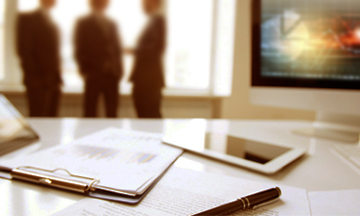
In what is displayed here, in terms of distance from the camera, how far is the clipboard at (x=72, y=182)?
0.98ft

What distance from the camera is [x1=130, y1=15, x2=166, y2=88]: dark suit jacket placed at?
2361 mm

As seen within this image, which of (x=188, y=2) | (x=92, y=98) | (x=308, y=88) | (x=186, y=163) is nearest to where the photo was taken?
(x=186, y=163)

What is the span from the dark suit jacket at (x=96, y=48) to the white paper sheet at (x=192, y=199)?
2108mm

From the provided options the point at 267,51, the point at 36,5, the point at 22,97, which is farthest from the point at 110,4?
the point at 267,51

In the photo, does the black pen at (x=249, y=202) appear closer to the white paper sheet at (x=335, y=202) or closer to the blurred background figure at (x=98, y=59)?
the white paper sheet at (x=335, y=202)

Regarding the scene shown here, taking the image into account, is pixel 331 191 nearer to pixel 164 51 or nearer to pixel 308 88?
pixel 308 88

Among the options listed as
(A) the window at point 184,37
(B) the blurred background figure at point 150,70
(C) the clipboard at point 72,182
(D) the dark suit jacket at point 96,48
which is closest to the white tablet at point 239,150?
(C) the clipboard at point 72,182

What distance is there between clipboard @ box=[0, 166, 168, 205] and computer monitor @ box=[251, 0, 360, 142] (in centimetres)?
52

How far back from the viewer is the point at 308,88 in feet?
2.30

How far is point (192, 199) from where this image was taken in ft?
0.97

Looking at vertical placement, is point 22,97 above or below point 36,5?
below

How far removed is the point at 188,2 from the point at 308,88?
229cm

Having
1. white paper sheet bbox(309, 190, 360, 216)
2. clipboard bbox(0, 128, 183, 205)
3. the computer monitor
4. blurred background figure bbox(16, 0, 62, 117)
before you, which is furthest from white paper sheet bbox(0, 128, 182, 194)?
blurred background figure bbox(16, 0, 62, 117)

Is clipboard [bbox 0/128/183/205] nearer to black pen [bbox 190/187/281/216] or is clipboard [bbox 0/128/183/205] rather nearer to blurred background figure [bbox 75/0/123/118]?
black pen [bbox 190/187/281/216]
